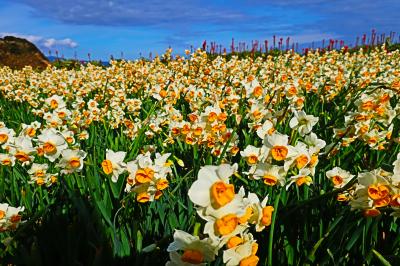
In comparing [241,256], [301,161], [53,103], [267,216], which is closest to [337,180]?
[301,161]

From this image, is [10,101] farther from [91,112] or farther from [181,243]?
[181,243]

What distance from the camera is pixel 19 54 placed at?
18.2m

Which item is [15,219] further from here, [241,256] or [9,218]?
[241,256]

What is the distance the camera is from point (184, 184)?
7.97ft

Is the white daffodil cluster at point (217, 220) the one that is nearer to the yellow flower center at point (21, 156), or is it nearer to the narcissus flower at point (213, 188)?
the narcissus flower at point (213, 188)

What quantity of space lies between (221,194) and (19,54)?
19.5m

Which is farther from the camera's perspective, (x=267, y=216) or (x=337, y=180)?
(x=337, y=180)

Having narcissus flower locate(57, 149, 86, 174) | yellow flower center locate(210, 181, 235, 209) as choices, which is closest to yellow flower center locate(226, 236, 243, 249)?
yellow flower center locate(210, 181, 235, 209)

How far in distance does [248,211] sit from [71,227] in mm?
1030

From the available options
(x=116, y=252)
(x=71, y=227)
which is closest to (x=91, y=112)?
(x=71, y=227)

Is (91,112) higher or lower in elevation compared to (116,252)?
higher

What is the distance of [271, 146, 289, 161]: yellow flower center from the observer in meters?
1.54

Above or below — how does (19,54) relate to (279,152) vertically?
above

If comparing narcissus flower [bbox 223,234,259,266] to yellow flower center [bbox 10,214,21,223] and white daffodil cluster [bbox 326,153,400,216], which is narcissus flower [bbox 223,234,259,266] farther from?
yellow flower center [bbox 10,214,21,223]
